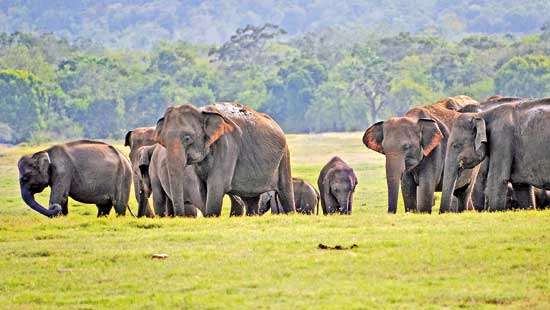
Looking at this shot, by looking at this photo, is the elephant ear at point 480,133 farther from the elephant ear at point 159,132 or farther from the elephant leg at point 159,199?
the elephant leg at point 159,199

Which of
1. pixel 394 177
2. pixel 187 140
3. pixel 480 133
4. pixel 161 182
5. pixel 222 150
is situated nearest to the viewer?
pixel 480 133

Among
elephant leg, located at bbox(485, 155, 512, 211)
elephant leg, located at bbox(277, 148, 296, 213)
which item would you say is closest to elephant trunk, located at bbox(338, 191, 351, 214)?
elephant leg, located at bbox(277, 148, 296, 213)

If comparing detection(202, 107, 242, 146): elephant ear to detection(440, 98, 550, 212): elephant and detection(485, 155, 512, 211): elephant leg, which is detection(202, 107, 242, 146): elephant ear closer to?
detection(440, 98, 550, 212): elephant

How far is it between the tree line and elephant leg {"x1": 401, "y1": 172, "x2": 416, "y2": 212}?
7504cm

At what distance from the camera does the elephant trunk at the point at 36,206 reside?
2134 centimetres

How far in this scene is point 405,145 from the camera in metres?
21.6

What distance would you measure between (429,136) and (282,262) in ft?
24.1

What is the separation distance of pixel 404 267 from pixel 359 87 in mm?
95265

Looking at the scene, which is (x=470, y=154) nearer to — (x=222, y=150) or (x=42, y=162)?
(x=222, y=150)

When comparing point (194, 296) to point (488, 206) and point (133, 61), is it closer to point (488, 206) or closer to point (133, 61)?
point (488, 206)

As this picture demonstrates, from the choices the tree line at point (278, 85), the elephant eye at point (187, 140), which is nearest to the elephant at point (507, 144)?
the elephant eye at point (187, 140)

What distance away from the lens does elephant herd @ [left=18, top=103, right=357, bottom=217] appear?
20.6m

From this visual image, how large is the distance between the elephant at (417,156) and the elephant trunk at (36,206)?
4827mm

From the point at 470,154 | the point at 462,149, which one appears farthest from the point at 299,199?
the point at 470,154
